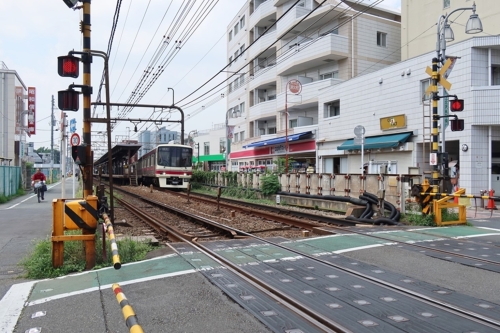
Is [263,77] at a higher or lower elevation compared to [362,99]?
higher

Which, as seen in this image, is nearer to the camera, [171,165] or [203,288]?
[203,288]

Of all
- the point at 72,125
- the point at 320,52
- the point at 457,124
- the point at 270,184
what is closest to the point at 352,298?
the point at 457,124

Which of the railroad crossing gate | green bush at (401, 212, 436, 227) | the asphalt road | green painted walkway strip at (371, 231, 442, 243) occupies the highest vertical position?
the railroad crossing gate

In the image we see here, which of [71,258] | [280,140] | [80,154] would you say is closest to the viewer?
[71,258]

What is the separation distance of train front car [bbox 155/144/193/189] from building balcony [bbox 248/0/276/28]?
15.6 metres

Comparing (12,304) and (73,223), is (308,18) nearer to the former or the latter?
(73,223)

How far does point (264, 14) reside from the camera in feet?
121

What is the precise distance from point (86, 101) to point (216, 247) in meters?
3.81

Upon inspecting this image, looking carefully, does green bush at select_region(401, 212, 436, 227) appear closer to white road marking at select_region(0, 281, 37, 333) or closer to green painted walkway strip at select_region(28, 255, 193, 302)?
green painted walkway strip at select_region(28, 255, 193, 302)

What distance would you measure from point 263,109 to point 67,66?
29.6 m

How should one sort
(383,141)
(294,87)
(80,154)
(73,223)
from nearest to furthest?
(73,223)
(80,154)
(383,141)
(294,87)

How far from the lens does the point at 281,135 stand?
33.4 metres

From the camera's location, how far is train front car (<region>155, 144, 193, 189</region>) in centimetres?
2700

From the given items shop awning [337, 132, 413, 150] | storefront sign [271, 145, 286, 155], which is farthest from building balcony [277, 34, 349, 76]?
shop awning [337, 132, 413, 150]
